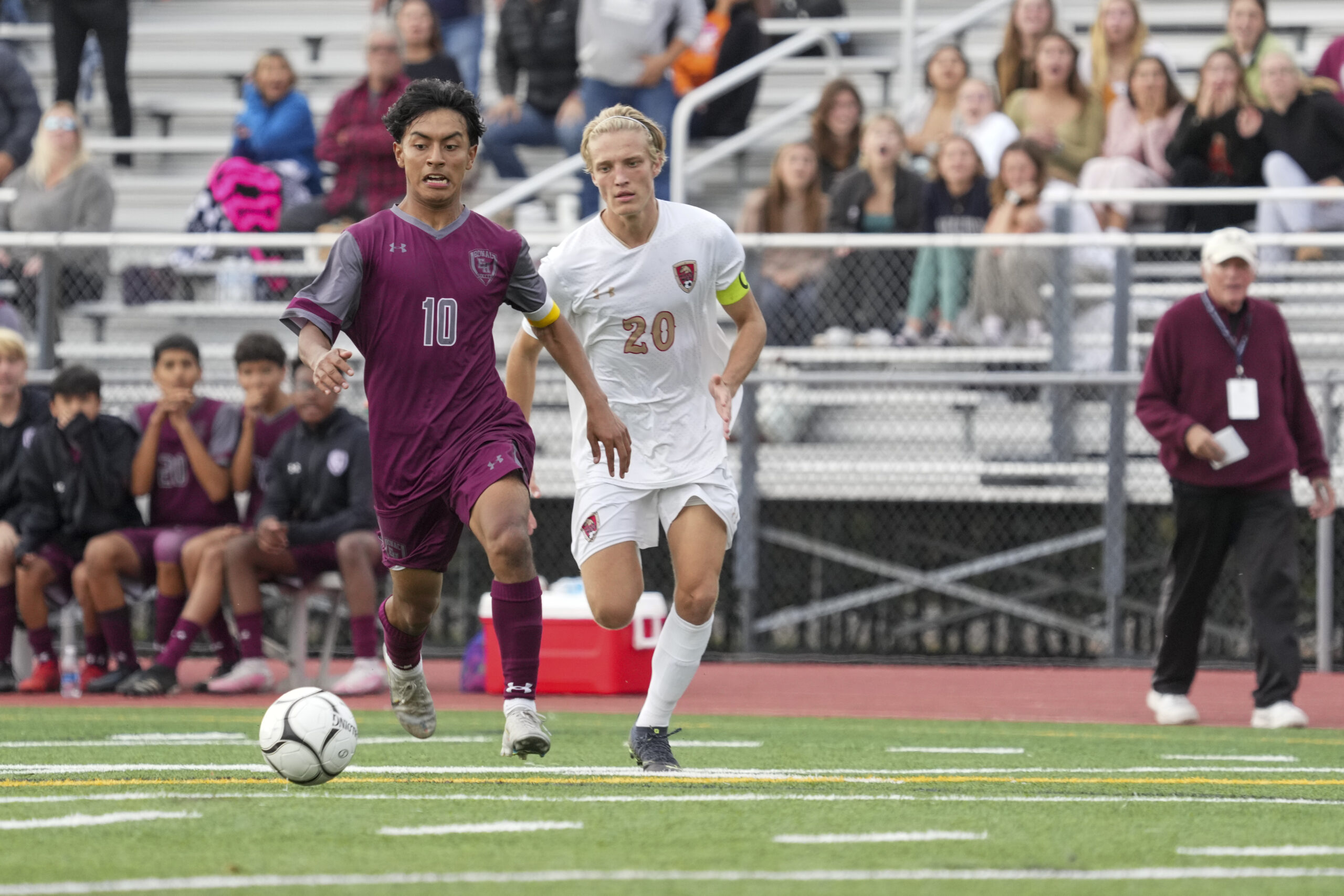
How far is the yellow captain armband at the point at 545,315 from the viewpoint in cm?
621

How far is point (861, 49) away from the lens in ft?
56.0

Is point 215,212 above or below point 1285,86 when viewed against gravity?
below

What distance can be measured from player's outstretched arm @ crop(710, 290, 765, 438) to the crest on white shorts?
12.8 feet

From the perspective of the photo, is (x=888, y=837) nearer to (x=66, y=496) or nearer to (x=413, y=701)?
(x=413, y=701)

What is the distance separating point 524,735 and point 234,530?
5140 mm

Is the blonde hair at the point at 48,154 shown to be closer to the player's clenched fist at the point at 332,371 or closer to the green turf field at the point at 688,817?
the green turf field at the point at 688,817

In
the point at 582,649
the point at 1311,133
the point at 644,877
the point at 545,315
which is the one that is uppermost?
the point at 1311,133

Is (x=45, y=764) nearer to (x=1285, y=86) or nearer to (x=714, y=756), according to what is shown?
(x=714, y=756)

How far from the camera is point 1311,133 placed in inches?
500

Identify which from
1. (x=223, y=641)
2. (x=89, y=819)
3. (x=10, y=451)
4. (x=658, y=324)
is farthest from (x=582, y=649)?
(x=89, y=819)

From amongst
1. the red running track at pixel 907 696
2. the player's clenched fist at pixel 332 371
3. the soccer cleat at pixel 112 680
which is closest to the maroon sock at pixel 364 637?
the red running track at pixel 907 696

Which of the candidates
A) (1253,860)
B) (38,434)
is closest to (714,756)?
(1253,860)

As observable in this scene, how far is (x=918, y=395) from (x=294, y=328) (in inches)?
268

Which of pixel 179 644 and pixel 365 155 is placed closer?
pixel 179 644
